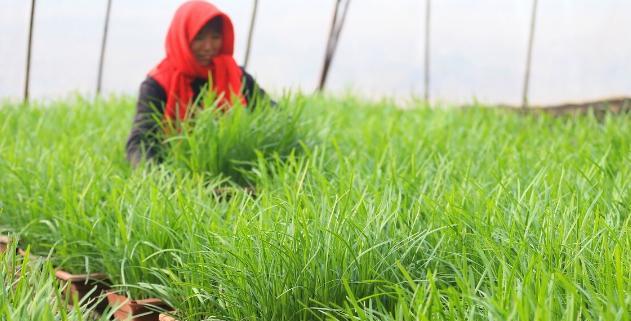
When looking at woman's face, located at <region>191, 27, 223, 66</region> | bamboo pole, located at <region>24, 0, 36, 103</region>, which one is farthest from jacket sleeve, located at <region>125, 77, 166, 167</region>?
bamboo pole, located at <region>24, 0, 36, 103</region>

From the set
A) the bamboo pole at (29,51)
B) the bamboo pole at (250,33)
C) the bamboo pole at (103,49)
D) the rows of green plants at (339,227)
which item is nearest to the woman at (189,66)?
the rows of green plants at (339,227)

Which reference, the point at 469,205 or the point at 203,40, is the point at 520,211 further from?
the point at 203,40

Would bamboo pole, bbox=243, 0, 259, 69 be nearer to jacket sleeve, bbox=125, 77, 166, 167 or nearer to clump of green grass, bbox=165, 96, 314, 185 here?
jacket sleeve, bbox=125, 77, 166, 167

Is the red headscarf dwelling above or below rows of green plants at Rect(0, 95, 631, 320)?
above

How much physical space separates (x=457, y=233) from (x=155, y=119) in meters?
1.39

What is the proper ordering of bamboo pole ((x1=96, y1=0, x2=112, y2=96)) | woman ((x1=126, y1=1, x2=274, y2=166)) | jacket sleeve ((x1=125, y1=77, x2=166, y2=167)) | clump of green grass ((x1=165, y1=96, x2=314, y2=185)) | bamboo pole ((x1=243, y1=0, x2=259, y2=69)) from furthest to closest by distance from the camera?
bamboo pole ((x1=96, y1=0, x2=112, y2=96)) < bamboo pole ((x1=243, y1=0, x2=259, y2=69)) < woman ((x1=126, y1=1, x2=274, y2=166)) < jacket sleeve ((x1=125, y1=77, x2=166, y2=167)) < clump of green grass ((x1=165, y1=96, x2=314, y2=185))

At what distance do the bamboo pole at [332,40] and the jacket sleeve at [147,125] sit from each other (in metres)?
2.22

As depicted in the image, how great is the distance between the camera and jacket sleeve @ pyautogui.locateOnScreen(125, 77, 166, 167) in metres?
2.65

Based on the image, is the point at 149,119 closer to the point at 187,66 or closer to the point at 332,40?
the point at 187,66

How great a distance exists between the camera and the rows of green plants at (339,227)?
1317 millimetres

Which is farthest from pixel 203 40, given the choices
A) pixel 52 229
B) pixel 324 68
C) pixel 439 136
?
pixel 324 68

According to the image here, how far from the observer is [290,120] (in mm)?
2619

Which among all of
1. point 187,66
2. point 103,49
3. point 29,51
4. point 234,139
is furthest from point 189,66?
point 103,49

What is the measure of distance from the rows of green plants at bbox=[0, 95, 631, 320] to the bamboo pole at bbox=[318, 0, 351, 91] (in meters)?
2.30
